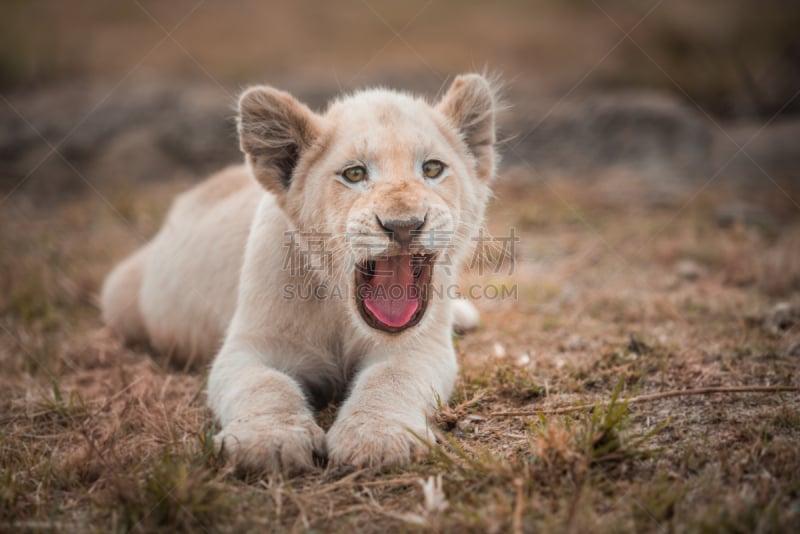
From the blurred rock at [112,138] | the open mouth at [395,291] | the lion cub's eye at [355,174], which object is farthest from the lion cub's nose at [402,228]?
the blurred rock at [112,138]

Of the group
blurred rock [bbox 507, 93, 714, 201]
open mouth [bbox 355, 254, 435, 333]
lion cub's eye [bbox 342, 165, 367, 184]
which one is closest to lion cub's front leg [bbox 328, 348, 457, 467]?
open mouth [bbox 355, 254, 435, 333]

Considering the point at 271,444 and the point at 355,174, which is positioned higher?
the point at 355,174

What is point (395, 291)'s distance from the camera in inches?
132

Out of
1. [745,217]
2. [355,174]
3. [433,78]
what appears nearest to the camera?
[355,174]

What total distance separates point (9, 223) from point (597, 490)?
7.96 metres

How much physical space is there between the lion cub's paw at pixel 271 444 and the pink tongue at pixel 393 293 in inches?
26.4

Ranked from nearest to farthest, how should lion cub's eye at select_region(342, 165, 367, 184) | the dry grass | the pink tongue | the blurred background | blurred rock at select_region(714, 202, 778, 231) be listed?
the dry grass
the pink tongue
lion cub's eye at select_region(342, 165, 367, 184)
blurred rock at select_region(714, 202, 778, 231)
the blurred background

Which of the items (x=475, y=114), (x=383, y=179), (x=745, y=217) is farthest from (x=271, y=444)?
(x=745, y=217)

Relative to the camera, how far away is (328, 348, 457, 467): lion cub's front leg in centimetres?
293

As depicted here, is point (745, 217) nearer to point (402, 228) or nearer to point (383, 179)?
point (383, 179)

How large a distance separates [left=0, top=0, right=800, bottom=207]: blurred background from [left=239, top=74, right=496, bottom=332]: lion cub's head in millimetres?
5279

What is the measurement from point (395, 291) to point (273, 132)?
119cm

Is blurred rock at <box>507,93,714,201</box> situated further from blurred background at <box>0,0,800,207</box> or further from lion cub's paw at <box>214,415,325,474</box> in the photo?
lion cub's paw at <box>214,415,325,474</box>

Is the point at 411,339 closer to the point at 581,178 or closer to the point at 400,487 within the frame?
the point at 400,487
